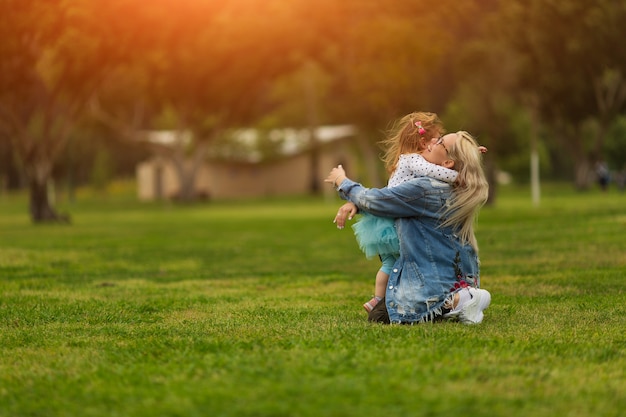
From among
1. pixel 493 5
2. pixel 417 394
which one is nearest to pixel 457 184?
pixel 417 394

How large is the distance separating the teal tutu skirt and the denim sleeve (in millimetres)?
119

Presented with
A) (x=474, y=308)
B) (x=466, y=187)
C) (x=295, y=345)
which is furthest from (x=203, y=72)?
(x=295, y=345)

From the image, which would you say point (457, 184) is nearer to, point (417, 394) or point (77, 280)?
point (417, 394)

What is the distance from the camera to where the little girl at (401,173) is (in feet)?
26.1

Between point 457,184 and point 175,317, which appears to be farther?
point 175,317

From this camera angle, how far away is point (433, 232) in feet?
26.0

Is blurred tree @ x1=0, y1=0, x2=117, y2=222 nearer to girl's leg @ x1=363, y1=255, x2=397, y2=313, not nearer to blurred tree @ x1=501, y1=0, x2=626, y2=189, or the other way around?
blurred tree @ x1=501, y1=0, x2=626, y2=189

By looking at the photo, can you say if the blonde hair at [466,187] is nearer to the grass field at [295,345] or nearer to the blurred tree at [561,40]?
the grass field at [295,345]

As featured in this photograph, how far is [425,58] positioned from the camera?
41.2 m

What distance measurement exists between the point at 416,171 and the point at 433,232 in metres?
0.46

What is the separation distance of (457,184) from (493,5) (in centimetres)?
3014

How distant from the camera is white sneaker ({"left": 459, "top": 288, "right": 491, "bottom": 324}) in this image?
7703 millimetres

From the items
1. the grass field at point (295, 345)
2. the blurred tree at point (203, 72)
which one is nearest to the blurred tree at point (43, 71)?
the blurred tree at point (203, 72)

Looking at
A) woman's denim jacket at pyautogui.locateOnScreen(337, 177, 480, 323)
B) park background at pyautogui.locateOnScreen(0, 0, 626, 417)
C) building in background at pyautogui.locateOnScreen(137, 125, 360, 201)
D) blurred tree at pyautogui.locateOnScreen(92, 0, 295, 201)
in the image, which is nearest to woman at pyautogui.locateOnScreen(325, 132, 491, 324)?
woman's denim jacket at pyautogui.locateOnScreen(337, 177, 480, 323)
